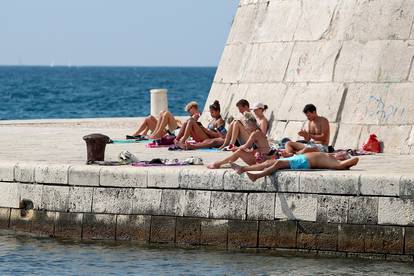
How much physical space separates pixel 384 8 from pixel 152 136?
4857 millimetres

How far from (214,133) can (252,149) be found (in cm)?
401

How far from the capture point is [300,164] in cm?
1666

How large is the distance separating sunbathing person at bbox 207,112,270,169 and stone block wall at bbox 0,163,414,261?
0.58 meters

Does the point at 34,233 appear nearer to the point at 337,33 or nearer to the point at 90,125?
the point at 337,33

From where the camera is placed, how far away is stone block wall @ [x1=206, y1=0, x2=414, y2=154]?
20625 mm

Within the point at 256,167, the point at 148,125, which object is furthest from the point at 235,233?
the point at 148,125

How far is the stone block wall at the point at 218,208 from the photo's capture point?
15.8 m

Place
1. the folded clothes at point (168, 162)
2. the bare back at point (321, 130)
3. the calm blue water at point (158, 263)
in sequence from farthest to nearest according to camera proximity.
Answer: the bare back at point (321, 130) → the folded clothes at point (168, 162) → the calm blue water at point (158, 263)

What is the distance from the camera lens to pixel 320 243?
Result: 16172 millimetres

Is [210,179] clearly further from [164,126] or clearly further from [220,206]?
[164,126]

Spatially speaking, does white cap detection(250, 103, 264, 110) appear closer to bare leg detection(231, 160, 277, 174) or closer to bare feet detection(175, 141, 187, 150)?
bare feet detection(175, 141, 187, 150)

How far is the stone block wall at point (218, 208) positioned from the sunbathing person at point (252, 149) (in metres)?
0.58

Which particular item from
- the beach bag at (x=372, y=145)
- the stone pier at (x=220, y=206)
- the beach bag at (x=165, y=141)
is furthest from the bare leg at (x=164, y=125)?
the stone pier at (x=220, y=206)

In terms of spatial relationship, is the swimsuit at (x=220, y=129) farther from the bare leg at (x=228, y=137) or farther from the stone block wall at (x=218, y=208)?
the stone block wall at (x=218, y=208)
